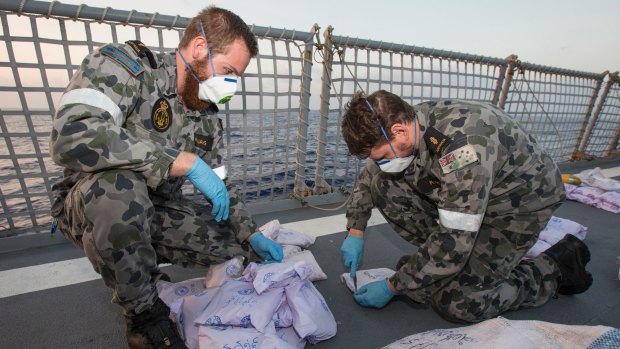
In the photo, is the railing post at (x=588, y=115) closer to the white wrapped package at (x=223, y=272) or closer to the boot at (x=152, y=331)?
the white wrapped package at (x=223, y=272)

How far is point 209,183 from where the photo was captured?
4.40 ft

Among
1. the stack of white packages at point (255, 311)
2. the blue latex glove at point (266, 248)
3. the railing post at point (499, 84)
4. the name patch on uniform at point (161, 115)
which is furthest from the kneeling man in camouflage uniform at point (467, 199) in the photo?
the railing post at point (499, 84)

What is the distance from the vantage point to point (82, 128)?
3.56 feet

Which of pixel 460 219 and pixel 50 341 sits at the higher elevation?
pixel 460 219

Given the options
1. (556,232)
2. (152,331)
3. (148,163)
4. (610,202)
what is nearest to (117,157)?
(148,163)

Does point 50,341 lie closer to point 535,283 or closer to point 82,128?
point 82,128

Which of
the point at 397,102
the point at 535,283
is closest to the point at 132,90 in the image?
the point at 397,102

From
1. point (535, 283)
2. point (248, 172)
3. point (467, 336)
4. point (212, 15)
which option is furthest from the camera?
point (248, 172)

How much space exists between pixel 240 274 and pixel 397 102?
1.09m

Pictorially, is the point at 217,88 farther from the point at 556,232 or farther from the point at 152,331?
the point at 556,232

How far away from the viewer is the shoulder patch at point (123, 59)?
1251 mm

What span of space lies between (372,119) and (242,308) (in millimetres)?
889

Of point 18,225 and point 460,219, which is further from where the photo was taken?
point 18,225

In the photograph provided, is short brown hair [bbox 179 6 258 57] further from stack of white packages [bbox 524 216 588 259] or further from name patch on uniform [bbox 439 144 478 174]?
stack of white packages [bbox 524 216 588 259]
